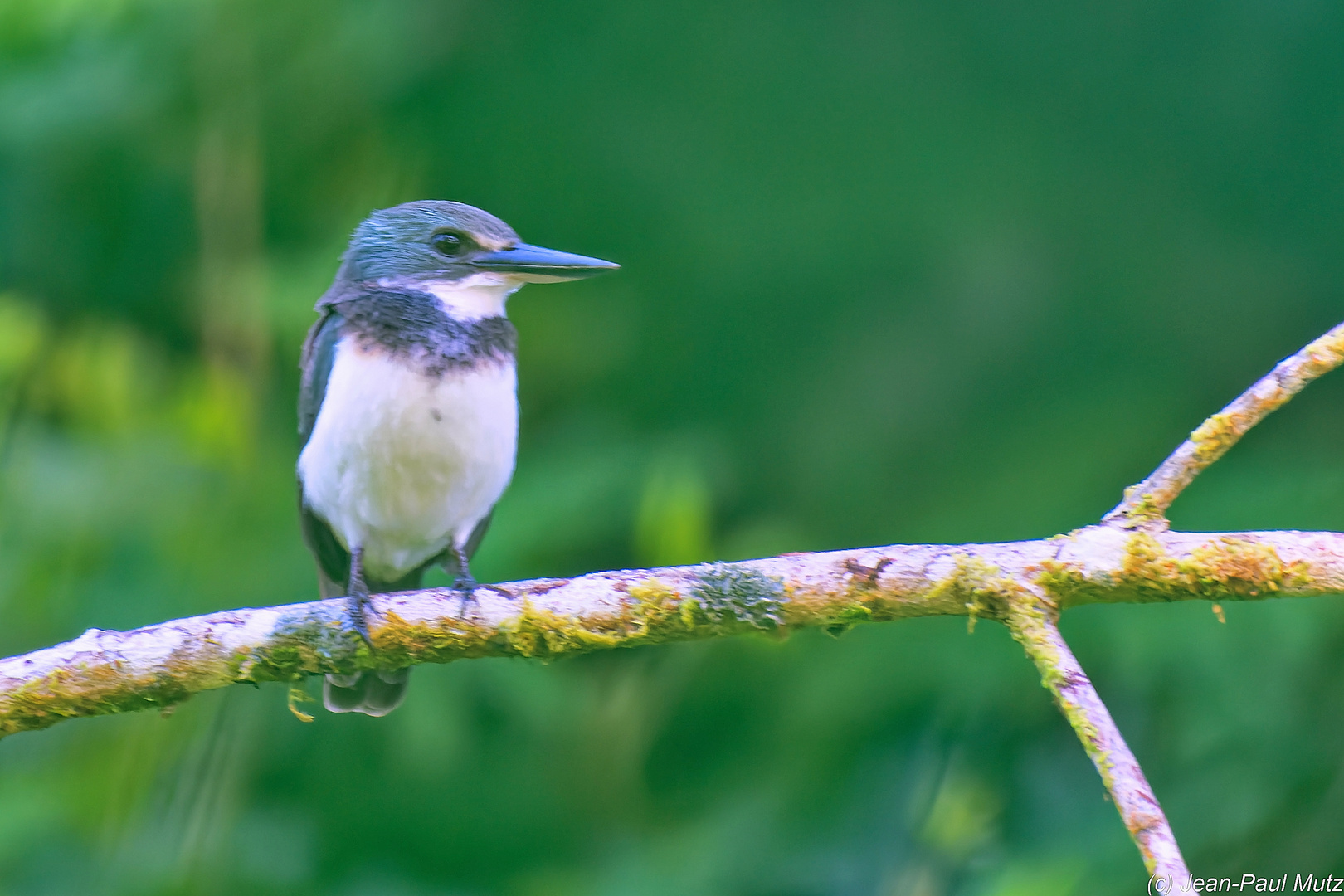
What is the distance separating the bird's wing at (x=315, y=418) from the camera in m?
3.25

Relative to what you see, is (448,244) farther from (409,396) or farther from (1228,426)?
(1228,426)

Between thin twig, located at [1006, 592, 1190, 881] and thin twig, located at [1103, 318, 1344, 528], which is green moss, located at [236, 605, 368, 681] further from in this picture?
thin twig, located at [1103, 318, 1344, 528]

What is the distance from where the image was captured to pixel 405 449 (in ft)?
10.2

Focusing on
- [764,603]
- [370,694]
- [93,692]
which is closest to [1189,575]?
[764,603]

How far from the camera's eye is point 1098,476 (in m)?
3.92

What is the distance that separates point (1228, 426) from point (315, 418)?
2.17 meters

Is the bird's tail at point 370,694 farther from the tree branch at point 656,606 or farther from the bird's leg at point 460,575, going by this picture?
the tree branch at point 656,606

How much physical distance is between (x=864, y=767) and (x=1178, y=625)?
929 millimetres

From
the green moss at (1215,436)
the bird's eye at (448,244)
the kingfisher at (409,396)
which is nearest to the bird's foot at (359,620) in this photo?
the kingfisher at (409,396)

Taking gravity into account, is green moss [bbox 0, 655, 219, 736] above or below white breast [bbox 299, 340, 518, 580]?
below

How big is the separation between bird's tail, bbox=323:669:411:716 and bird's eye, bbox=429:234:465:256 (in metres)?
1.09

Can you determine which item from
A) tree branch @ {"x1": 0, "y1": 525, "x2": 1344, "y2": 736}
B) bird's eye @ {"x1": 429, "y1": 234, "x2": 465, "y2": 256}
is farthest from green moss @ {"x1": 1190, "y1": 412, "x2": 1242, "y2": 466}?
bird's eye @ {"x1": 429, "y1": 234, "x2": 465, "y2": 256}

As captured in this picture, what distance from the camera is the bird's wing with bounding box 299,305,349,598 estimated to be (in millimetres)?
3250

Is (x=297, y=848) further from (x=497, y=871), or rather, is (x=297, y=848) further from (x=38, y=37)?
(x=38, y=37)
